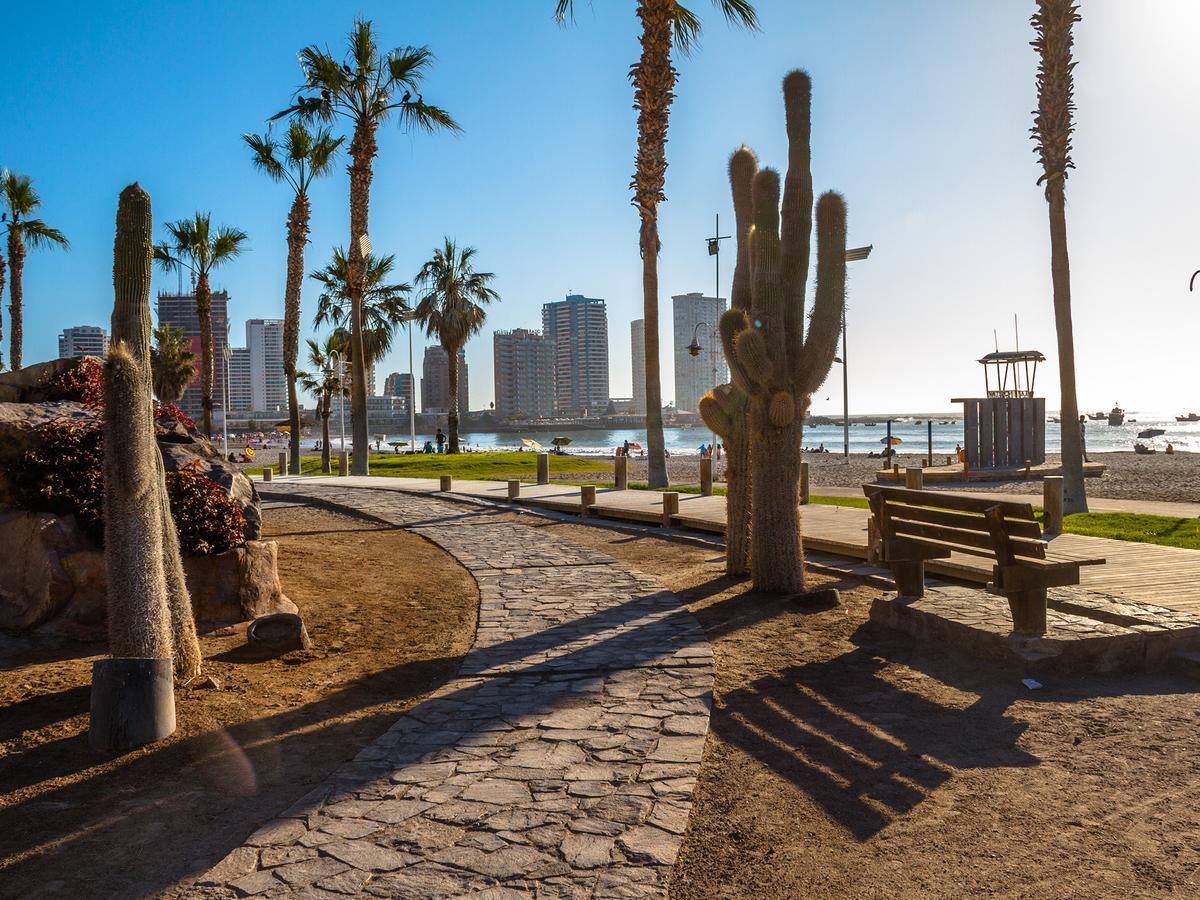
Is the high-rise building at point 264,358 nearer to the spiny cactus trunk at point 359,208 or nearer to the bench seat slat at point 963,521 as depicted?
the spiny cactus trunk at point 359,208

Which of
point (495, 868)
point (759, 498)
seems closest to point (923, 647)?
point (759, 498)

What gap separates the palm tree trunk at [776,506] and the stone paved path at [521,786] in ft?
4.88

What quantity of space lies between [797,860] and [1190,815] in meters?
1.84

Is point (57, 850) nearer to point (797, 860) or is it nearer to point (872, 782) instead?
point (797, 860)

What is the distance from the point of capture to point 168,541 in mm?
5781

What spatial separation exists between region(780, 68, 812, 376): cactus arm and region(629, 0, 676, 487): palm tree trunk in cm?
1052

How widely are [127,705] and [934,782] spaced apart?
4.34 m

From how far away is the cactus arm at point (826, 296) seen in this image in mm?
8164

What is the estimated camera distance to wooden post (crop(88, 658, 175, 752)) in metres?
4.68

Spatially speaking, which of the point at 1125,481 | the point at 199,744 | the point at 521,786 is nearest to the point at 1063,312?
the point at 1125,481

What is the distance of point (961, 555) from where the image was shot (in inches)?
363

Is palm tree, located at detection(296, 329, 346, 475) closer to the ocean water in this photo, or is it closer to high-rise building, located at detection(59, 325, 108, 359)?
the ocean water

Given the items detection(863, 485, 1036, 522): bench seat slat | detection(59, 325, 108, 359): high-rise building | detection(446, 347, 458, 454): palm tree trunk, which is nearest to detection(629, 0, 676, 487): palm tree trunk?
detection(863, 485, 1036, 522): bench seat slat

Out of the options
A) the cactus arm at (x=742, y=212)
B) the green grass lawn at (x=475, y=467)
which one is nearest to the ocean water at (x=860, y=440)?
the green grass lawn at (x=475, y=467)
